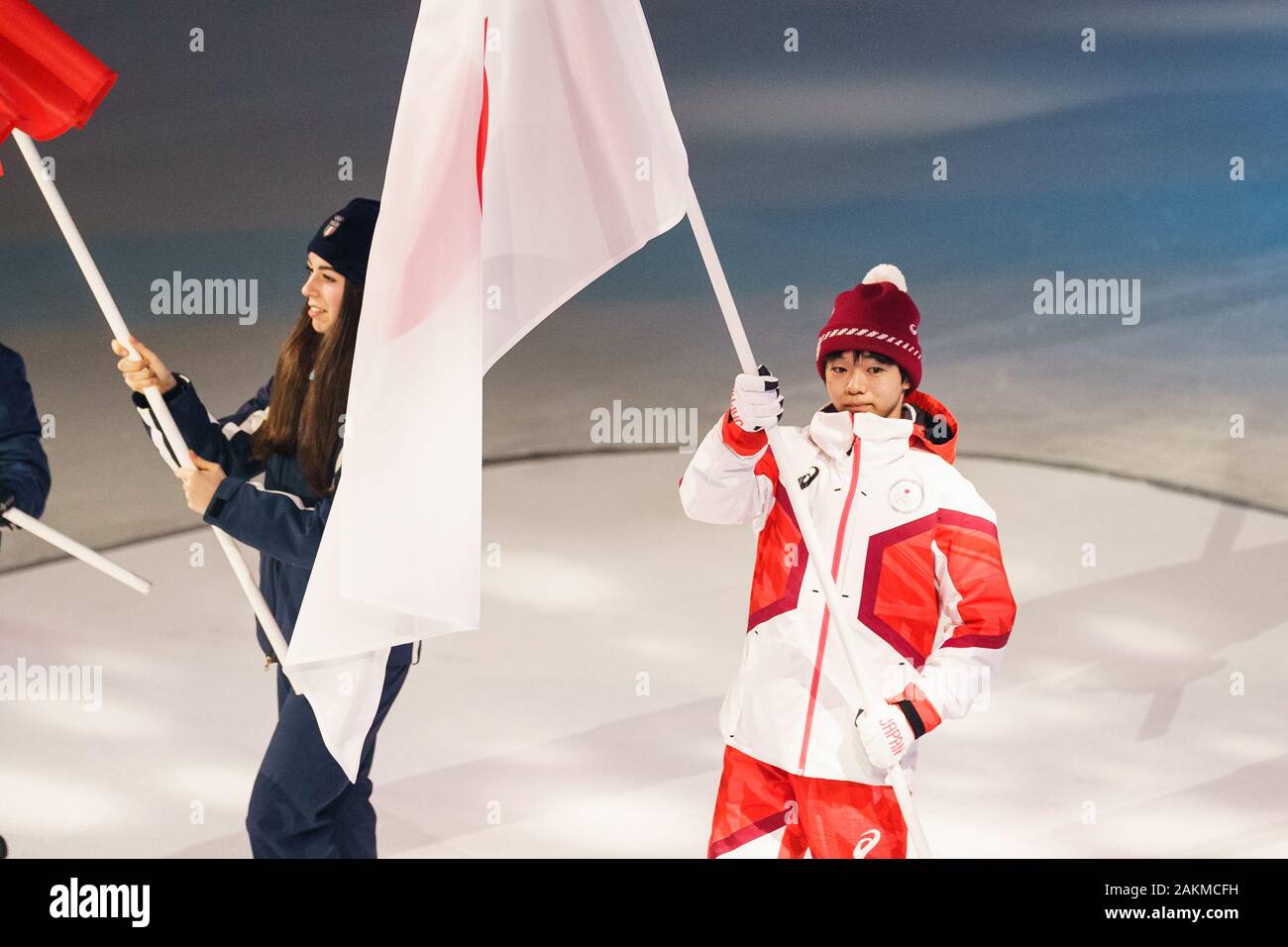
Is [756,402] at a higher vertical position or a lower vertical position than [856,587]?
higher

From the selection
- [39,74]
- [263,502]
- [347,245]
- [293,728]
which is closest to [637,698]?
[293,728]

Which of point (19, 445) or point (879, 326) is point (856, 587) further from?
point (19, 445)

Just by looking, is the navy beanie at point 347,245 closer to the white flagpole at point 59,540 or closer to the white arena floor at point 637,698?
the white flagpole at point 59,540

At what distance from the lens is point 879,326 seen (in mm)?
3109

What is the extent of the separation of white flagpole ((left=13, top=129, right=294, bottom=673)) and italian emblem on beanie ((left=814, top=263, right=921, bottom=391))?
1.25 metres

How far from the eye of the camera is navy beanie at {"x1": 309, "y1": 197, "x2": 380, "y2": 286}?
326 centimetres

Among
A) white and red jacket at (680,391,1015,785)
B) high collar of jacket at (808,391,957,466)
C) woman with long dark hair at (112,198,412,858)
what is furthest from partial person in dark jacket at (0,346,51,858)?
high collar of jacket at (808,391,957,466)

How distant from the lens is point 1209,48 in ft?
16.4

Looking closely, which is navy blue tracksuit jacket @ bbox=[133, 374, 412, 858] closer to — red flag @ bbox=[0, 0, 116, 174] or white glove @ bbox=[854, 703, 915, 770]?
red flag @ bbox=[0, 0, 116, 174]

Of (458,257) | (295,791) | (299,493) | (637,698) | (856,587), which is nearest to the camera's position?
(458,257)

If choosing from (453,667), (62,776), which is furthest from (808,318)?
(62,776)

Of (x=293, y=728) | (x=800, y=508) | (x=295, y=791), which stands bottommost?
(x=295, y=791)

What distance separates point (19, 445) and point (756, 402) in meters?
1.67

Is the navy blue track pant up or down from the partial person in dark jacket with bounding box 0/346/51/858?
down
